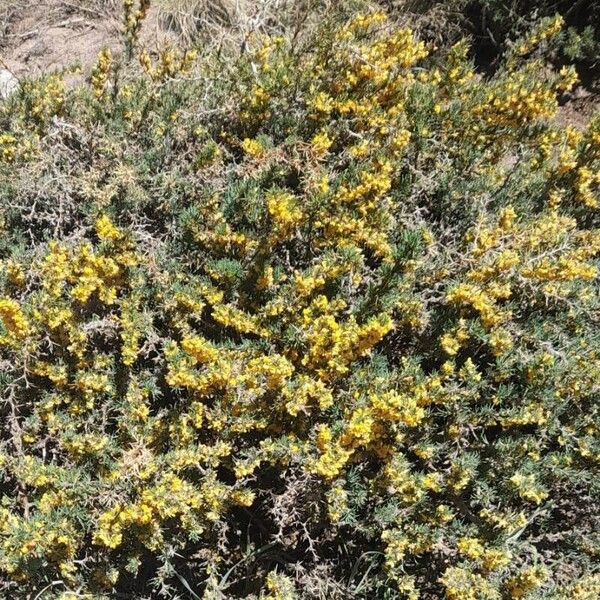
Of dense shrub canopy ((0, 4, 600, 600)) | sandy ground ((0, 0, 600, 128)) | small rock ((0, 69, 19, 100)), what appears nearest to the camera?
dense shrub canopy ((0, 4, 600, 600))

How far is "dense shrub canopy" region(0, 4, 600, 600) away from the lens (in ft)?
7.98

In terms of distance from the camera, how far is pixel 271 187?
2.79 metres

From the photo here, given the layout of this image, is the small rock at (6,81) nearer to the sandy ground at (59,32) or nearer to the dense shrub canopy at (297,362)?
the sandy ground at (59,32)

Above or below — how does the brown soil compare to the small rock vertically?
above

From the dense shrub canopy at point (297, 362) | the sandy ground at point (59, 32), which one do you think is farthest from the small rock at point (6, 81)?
the dense shrub canopy at point (297, 362)

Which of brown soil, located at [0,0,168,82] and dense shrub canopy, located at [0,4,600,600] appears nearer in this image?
dense shrub canopy, located at [0,4,600,600]

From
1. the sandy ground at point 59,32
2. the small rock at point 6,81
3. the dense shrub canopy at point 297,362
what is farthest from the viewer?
the sandy ground at point 59,32

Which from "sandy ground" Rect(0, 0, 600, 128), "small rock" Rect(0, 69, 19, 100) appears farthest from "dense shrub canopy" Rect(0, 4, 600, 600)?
"sandy ground" Rect(0, 0, 600, 128)

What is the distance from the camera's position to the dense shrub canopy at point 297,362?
2432 millimetres

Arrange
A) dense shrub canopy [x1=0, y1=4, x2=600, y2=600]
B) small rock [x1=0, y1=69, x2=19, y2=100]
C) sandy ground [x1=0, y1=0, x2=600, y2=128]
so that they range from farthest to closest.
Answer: sandy ground [x1=0, y1=0, x2=600, y2=128], small rock [x1=0, y1=69, x2=19, y2=100], dense shrub canopy [x1=0, y1=4, x2=600, y2=600]

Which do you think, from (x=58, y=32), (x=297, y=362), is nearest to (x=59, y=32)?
(x=58, y=32)

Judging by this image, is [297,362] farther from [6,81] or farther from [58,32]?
[58,32]

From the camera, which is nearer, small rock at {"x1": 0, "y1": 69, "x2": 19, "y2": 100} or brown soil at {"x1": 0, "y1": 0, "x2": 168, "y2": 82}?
small rock at {"x1": 0, "y1": 69, "x2": 19, "y2": 100}

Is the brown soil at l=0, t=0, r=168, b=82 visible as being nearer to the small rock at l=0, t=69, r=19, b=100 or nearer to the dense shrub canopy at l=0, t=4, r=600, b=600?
the small rock at l=0, t=69, r=19, b=100
